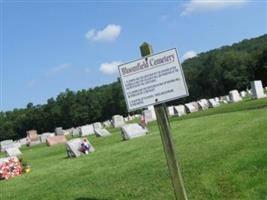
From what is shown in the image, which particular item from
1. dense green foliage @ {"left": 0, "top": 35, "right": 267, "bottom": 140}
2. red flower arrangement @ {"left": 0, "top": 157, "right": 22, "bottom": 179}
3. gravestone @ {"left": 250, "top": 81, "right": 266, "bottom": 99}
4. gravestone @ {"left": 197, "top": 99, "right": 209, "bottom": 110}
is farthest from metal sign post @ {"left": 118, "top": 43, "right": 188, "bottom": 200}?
dense green foliage @ {"left": 0, "top": 35, "right": 267, "bottom": 140}

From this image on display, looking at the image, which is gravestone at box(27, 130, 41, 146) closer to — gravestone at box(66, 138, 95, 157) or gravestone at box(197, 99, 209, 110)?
gravestone at box(197, 99, 209, 110)

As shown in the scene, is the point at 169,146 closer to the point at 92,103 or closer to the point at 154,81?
the point at 154,81

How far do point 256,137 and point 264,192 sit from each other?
4546mm

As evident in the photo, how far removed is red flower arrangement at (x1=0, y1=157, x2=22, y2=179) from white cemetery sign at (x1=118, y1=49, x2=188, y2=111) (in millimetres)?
10201

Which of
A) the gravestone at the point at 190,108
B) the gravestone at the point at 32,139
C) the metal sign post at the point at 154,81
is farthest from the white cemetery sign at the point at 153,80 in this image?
the gravestone at the point at 32,139

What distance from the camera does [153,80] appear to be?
310 inches

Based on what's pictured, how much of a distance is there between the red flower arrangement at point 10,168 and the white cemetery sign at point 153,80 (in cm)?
1020

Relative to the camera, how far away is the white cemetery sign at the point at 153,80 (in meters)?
7.79

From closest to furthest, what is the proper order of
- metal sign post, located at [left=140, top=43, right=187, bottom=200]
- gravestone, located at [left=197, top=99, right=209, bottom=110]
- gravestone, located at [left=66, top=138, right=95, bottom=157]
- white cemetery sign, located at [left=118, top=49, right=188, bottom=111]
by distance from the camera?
white cemetery sign, located at [left=118, top=49, right=188, bottom=111], metal sign post, located at [left=140, top=43, right=187, bottom=200], gravestone, located at [left=66, top=138, right=95, bottom=157], gravestone, located at [left=197, top=99, right=209, bottom=110]

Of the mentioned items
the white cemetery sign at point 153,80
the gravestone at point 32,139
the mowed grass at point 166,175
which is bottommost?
the mowed grass at point 166,175

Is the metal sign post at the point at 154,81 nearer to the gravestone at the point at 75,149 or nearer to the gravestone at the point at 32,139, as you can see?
the gravestone at the point at 75,149

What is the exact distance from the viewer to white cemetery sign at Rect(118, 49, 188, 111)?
25.6 feet

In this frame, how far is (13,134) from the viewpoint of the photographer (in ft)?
421

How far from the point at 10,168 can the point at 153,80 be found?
1074cm
